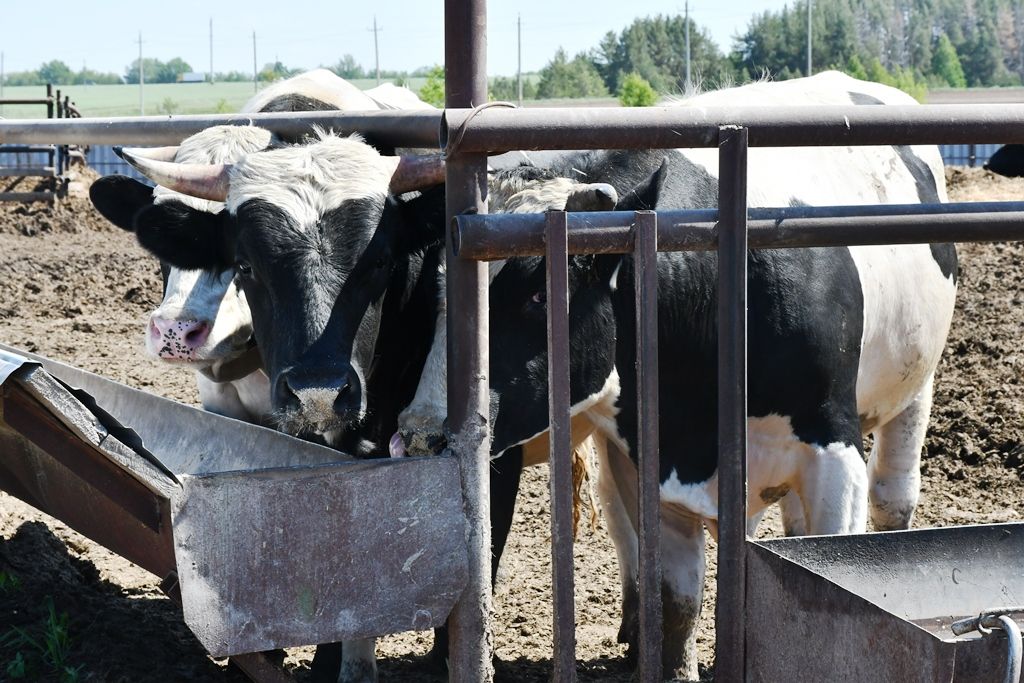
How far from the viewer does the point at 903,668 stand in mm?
2021

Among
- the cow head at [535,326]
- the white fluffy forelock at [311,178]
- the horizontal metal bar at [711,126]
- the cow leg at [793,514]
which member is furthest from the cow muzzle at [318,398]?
the cow leg at [793,514]

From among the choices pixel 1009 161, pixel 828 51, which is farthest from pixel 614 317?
pixel 828 51

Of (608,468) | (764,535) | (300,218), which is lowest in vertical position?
(764,535)

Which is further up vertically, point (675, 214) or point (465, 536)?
point (675, 214)

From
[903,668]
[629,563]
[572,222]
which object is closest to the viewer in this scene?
[903,668]

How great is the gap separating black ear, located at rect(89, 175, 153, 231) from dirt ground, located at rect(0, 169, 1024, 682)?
123 cm

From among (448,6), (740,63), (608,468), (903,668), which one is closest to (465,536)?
(903,668)

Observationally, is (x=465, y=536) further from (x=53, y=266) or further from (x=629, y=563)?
(x=53, y=266)

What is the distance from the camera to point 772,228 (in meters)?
2.52

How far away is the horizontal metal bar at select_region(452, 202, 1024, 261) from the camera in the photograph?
2.41m

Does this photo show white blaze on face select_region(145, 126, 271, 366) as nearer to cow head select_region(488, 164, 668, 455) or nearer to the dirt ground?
the dirt ground

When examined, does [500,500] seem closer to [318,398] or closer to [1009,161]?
[318,398]

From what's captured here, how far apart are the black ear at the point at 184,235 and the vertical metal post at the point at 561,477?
57.1 inches

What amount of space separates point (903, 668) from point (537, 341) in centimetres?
132
